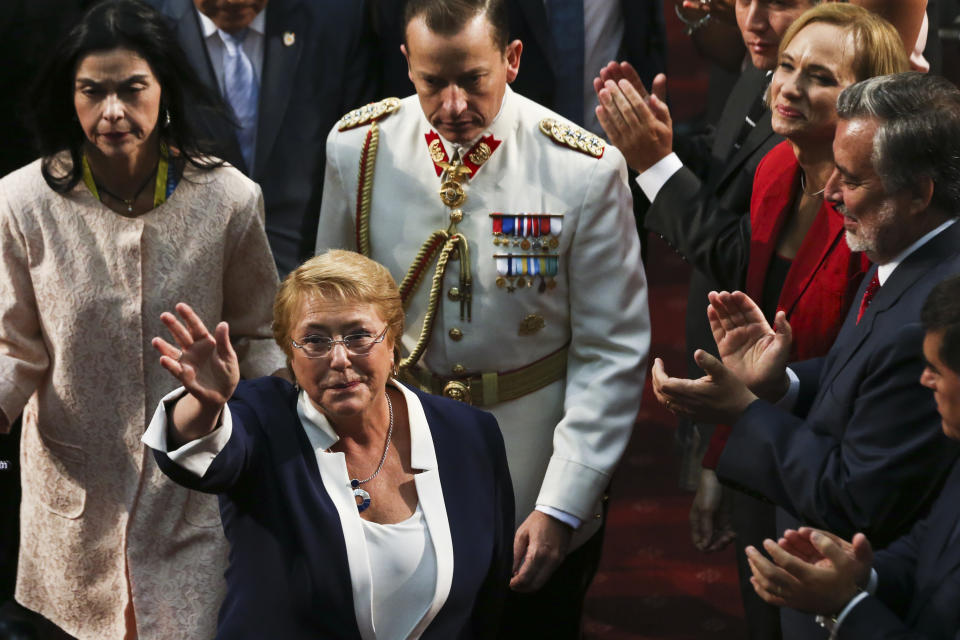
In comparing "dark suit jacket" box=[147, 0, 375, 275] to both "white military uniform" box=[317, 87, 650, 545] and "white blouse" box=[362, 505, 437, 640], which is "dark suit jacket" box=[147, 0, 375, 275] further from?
"white blouse" box=[362, 505, 437, 640]

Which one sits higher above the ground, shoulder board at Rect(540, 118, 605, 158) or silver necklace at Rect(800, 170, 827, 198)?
shoulder board at Rect(540, 118, 605, 158)

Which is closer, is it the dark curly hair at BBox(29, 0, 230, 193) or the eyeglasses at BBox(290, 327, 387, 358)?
the eyeglasses at BBox(290, 327, 387, 358)

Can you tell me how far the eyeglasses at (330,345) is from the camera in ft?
8.46

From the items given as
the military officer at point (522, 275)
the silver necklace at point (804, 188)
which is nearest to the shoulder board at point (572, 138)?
the military officer at point (522, 275)

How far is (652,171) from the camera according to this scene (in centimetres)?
316

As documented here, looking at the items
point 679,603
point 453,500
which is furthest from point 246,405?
point 679,603

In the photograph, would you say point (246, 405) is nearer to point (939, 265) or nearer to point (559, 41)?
point (939, 265)

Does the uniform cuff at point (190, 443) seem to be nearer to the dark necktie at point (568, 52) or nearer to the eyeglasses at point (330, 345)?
the eyeglasses at point (330, 345)

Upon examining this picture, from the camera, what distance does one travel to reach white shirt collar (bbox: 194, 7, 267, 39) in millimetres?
3715

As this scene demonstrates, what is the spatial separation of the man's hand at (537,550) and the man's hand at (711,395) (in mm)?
483

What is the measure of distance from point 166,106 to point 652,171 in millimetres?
1073

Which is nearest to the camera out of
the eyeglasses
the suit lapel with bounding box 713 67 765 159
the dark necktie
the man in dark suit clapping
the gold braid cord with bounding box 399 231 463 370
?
the man in dark suit clapping

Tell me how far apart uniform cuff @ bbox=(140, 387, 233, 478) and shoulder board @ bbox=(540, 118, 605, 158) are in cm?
105

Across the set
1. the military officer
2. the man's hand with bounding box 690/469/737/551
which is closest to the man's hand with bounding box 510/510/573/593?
the military officer
